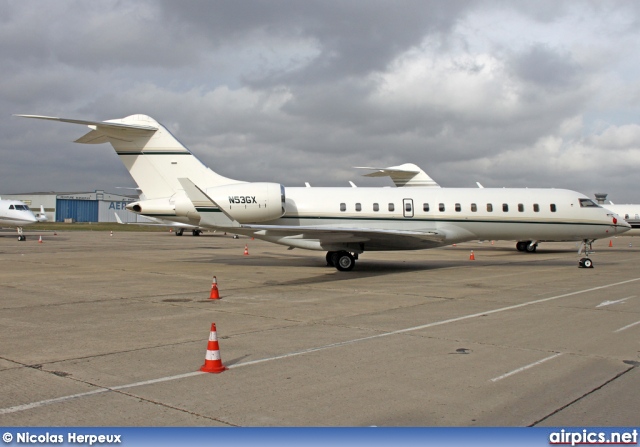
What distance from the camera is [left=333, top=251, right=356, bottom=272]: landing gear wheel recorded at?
1877 centimetres

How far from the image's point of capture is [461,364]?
6938mm

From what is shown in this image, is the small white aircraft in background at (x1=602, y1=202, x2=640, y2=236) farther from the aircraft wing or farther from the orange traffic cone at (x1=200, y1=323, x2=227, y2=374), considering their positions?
the orange traffic cone at (x1=200, y1=323, x2=227, y2=374)

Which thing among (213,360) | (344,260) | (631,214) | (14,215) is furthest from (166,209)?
(631,214)

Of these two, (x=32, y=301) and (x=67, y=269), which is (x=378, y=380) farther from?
(x=67, y=269)

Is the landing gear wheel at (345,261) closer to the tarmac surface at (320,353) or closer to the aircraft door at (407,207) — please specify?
the aircraft door at (407,207)

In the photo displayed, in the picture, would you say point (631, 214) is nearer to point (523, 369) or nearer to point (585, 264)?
point (585, 264)

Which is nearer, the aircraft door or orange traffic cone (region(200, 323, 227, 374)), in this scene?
orange traffic cone (region(200, 323, 227, 374))

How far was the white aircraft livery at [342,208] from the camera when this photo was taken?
18.4 m

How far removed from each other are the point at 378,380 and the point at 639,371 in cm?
319

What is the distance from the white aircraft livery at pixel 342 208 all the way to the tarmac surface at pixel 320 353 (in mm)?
3372

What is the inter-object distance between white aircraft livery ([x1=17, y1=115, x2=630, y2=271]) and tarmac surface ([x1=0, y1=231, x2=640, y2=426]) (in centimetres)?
337

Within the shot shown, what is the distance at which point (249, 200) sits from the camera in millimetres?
18359

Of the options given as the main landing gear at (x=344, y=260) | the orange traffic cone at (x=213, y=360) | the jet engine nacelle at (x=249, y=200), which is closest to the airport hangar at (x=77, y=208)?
the jet engine nacelle at (x=249, y=200)

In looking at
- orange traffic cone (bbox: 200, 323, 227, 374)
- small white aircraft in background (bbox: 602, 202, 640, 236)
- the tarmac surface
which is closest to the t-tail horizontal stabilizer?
small white aircraft in background (bbox: 602, 202, 640, 236)
